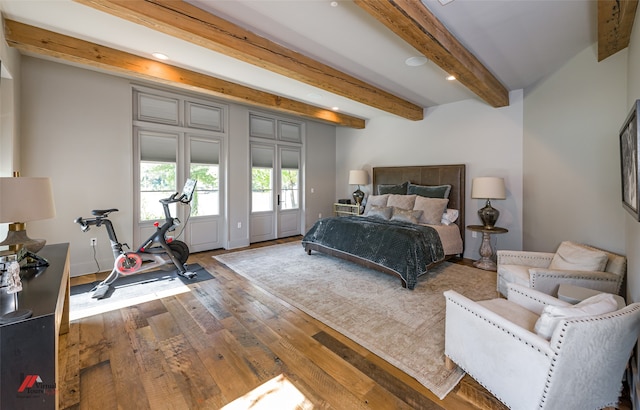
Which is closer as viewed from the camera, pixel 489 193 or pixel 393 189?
pixel 489 193

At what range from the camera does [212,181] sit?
5.10 metres

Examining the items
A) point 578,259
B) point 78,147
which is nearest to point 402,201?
point 578,259

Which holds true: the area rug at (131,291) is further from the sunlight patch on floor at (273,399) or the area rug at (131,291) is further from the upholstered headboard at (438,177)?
the upholstered headboard at (438,177)

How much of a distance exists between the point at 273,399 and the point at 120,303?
2239 millimetres

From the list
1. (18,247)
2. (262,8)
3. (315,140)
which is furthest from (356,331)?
(315,140)

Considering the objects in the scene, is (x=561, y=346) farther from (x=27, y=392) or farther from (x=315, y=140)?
(x=315, y=140)

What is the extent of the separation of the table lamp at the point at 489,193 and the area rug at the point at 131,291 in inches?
160

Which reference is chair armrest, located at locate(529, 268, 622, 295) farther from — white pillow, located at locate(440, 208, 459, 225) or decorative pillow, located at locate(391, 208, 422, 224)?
white pillow, located at locate(440, 208, 459, 225)

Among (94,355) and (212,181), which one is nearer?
(94,355)

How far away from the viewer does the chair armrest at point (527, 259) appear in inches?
110

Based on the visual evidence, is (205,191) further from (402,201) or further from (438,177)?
(438,177)

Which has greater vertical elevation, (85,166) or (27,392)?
(85,166)

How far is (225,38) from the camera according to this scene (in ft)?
7.97

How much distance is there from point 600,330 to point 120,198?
202 inches
